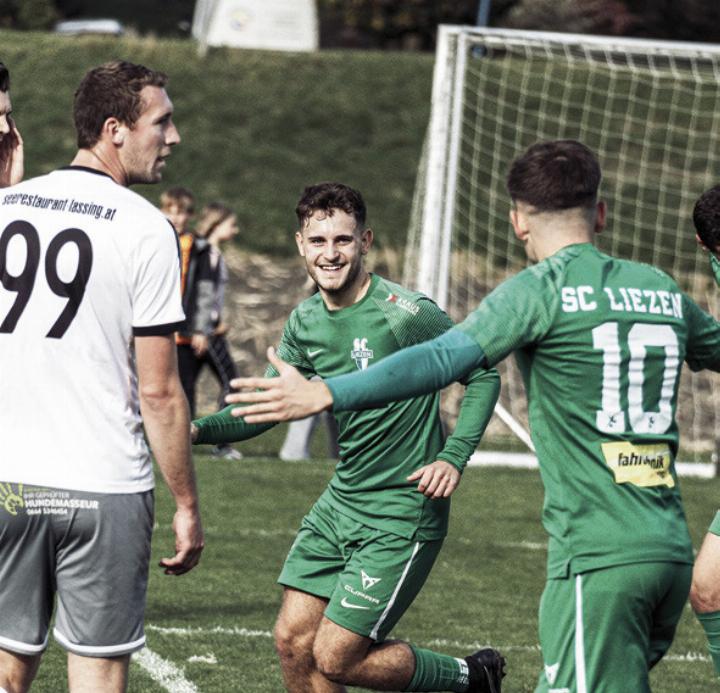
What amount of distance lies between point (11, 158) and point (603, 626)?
2538mm

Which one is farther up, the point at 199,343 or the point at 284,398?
the point at 284,398

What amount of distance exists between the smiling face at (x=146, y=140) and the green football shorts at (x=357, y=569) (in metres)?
1.68

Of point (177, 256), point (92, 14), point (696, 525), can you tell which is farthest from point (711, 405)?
point (92, 14)

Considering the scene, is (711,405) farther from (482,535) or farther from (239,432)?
(239,432)

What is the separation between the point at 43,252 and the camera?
4293mm

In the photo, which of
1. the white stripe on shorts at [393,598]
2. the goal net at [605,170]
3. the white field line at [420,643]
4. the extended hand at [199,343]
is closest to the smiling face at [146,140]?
the white stripe on shorts at [393,598]

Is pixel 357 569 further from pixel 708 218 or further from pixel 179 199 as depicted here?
pixel 179 199

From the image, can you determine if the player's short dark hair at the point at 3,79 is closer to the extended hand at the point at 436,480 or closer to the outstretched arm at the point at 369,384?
the outstretched arm at the point at 369,384

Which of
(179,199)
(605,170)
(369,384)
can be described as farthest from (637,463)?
(605,170)

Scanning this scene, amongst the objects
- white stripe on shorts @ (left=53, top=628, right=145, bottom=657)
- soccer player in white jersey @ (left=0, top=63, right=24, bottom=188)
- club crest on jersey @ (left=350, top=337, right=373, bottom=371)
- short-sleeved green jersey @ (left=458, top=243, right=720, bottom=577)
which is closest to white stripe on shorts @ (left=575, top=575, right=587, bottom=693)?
short-sleeved green jersey @ (left=458, top=243, right=720, bottom=577)

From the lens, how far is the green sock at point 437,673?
Answer: 5.74 meters

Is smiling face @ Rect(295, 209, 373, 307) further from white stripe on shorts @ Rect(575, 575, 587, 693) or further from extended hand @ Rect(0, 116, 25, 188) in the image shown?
white stripe on shorts @ Rect(575, 575, 587, 693)

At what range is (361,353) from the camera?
5.72 metres

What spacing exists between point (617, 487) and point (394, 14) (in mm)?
31999
